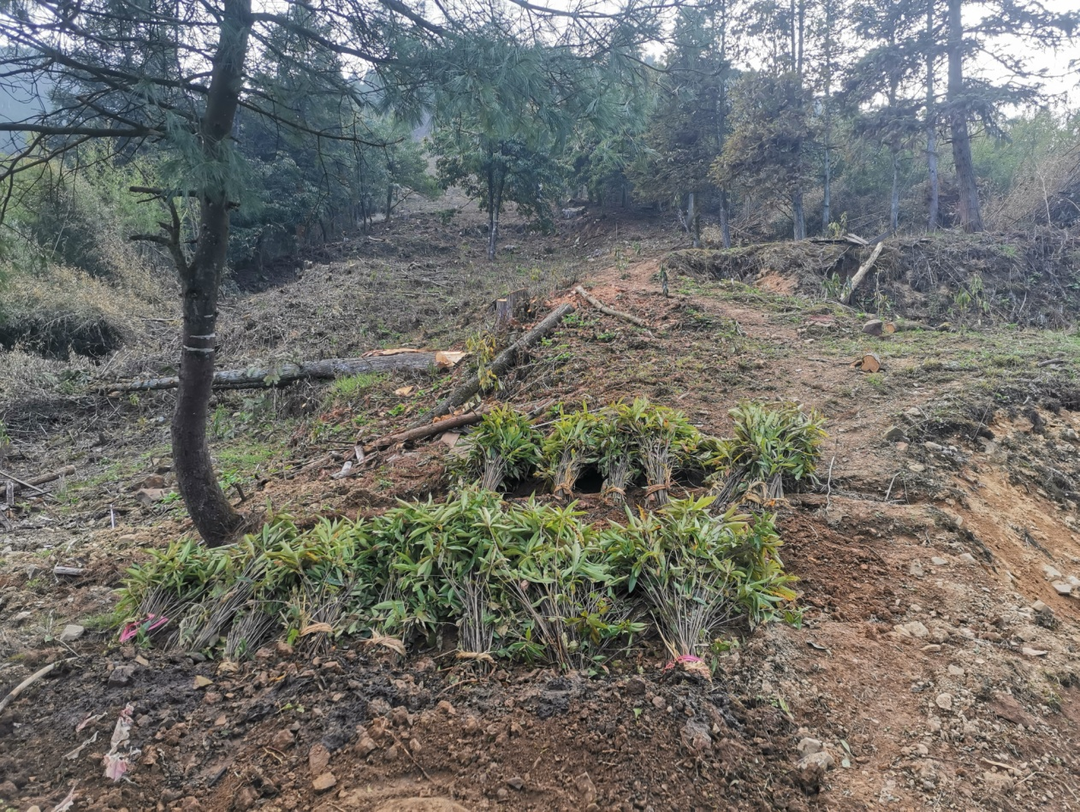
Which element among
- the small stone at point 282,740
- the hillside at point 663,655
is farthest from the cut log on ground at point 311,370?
the small stone at point 282,740

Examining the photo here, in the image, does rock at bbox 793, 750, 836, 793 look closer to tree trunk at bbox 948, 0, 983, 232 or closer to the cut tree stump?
the cut tree stump

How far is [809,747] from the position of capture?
172 cm

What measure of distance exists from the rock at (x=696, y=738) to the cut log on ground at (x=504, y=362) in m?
3.75

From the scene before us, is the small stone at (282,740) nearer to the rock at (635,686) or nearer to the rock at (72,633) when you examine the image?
the rock at (635,686)

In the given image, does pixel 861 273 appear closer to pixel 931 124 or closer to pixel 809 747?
pixel 931 124

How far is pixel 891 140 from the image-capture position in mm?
13055

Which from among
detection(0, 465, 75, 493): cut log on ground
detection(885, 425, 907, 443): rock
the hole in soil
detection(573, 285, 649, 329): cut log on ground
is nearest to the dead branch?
the hole in soil

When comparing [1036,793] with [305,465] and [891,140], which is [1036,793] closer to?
[305,465]

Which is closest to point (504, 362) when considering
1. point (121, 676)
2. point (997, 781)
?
point (121, 676)

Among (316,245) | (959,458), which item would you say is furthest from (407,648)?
(316,245)

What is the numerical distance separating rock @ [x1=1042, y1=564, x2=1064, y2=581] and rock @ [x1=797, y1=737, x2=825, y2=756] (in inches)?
71.6

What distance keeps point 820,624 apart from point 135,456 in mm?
6730

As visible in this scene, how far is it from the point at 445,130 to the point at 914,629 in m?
3.41

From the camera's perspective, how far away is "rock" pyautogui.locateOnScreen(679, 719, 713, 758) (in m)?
1.67
